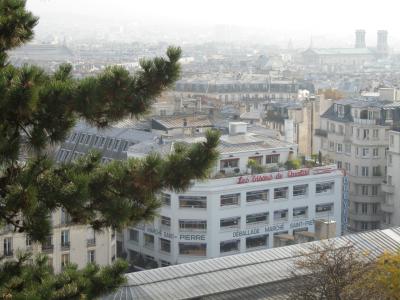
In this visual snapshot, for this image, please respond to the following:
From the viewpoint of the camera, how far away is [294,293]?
26.5 meters

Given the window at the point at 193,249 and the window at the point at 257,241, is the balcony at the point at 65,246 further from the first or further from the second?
the window at the point at 257,241

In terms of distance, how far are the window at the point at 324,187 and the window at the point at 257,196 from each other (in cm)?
325

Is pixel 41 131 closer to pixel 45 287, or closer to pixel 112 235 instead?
pixel 45 287

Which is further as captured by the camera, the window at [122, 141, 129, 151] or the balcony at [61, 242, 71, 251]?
the window at [122, 141, 129, 151]

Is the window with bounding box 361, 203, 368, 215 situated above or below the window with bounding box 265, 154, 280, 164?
below

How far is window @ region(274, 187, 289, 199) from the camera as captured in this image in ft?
148

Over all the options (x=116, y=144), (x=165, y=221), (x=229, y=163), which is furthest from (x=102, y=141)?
(x=165, y=221)

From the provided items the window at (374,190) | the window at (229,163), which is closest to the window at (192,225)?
the window at (229,163)

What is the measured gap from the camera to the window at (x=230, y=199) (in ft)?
143

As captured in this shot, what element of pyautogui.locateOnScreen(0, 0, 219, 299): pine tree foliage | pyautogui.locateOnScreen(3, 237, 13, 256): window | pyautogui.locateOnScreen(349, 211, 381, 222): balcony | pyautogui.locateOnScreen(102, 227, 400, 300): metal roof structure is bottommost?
pyautogui.locateOnScreen(349, 211, 381, 222): balcony

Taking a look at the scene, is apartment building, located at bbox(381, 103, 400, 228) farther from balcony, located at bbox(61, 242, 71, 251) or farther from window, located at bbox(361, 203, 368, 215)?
balcony, located at bbox(61, 242, 71, 251)

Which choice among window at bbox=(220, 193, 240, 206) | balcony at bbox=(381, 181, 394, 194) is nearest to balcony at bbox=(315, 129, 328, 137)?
balcony at bbox=(381, 181, 394, 194)

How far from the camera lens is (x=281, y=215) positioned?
45531mm

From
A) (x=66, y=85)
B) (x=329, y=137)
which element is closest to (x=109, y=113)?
(x=66, y=85)
